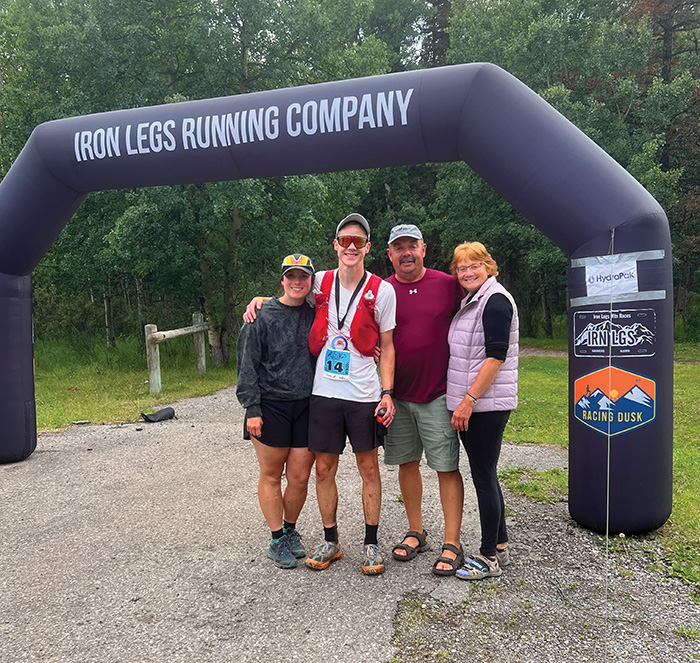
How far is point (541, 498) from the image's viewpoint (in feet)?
15.8

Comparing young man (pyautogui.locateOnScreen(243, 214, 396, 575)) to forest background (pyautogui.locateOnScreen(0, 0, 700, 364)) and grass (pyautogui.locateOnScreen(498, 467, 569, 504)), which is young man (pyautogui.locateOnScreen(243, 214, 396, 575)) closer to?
grass (pyautogui.locateOnScreen(498, 467, 569, 504))

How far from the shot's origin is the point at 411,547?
12.4 feet

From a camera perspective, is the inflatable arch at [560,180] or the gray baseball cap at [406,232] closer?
the gray baseball cap at [406,232]

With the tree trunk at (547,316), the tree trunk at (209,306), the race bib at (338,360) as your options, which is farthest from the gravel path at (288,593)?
the tree trunk at (547,316)

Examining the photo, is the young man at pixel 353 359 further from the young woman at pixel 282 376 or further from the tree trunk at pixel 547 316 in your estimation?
the tree trunk at pixel 547 316

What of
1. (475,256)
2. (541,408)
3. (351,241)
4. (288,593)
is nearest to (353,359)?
(351,241)

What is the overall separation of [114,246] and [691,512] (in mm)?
10582

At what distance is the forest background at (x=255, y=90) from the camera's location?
12.1 m

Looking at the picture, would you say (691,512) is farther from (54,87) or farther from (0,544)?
(54,87)

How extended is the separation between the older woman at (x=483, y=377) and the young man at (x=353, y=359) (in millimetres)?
A: 413

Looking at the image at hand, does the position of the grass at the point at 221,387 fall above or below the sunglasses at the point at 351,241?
below

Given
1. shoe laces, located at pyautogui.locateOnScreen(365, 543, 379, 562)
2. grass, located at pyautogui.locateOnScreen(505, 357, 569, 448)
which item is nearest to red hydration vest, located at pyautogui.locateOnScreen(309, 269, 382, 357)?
shoe laces, located at pyautogui.locateOnScreen(365, 543, 379, 562)

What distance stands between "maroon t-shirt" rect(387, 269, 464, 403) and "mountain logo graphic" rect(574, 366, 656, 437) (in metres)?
1.16

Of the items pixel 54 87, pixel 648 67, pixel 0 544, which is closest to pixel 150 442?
pixel 0 544
